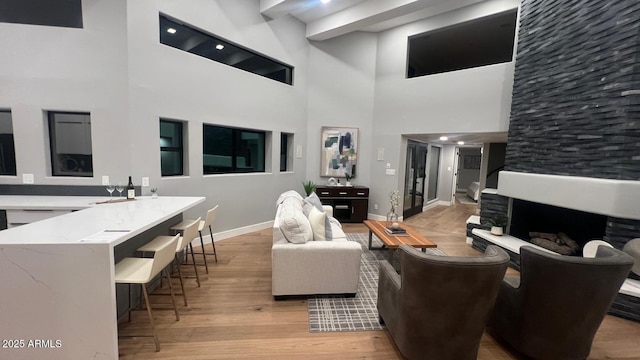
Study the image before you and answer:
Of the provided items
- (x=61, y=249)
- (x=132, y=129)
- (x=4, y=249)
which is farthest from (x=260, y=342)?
(x=132, y=129)

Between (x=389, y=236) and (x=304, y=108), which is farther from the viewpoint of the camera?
(x=304, y=108)

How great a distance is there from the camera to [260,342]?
80.4 inches

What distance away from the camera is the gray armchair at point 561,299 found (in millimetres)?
1610

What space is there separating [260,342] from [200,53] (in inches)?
163

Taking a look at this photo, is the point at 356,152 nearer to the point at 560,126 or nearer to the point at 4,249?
the point at 560,126

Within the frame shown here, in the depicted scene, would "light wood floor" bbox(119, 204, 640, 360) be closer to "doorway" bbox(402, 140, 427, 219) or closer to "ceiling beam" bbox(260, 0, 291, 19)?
"doorway" bbox(402, 140, 427, 219)

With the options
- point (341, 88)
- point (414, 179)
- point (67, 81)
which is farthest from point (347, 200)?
point (67, 81)

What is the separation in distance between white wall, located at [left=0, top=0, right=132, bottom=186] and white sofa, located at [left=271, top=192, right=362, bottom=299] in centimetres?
235

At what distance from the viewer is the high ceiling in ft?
13.7

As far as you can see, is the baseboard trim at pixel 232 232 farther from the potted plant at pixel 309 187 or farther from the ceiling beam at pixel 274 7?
the ceiling beam at pixel 274 7

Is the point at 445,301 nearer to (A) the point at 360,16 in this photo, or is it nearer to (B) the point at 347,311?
(B) the point at 347,311

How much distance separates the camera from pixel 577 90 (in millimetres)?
2902

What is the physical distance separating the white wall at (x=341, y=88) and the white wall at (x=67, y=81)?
3.56 metres

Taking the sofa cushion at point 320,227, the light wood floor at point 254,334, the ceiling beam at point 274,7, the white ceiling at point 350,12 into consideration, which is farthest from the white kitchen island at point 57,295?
the white ceiling at point 350,12
